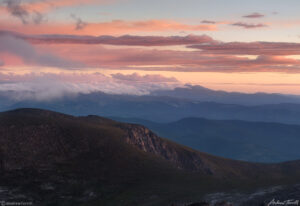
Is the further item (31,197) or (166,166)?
(166,166)

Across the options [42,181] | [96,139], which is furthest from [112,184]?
[96,139]

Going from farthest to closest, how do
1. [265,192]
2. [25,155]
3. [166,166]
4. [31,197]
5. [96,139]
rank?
[96,139] < [166,166] < [25,155] < [31,197] < [265,192]

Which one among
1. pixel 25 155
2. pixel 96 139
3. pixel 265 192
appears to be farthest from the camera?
pixel 96 139

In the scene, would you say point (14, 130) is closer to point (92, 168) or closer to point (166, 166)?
point (92, 168)

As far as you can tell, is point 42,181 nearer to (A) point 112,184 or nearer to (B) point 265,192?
(A) point 112,184

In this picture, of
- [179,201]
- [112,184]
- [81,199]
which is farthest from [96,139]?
[179,201]

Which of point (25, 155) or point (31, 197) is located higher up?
point (25, 155)
